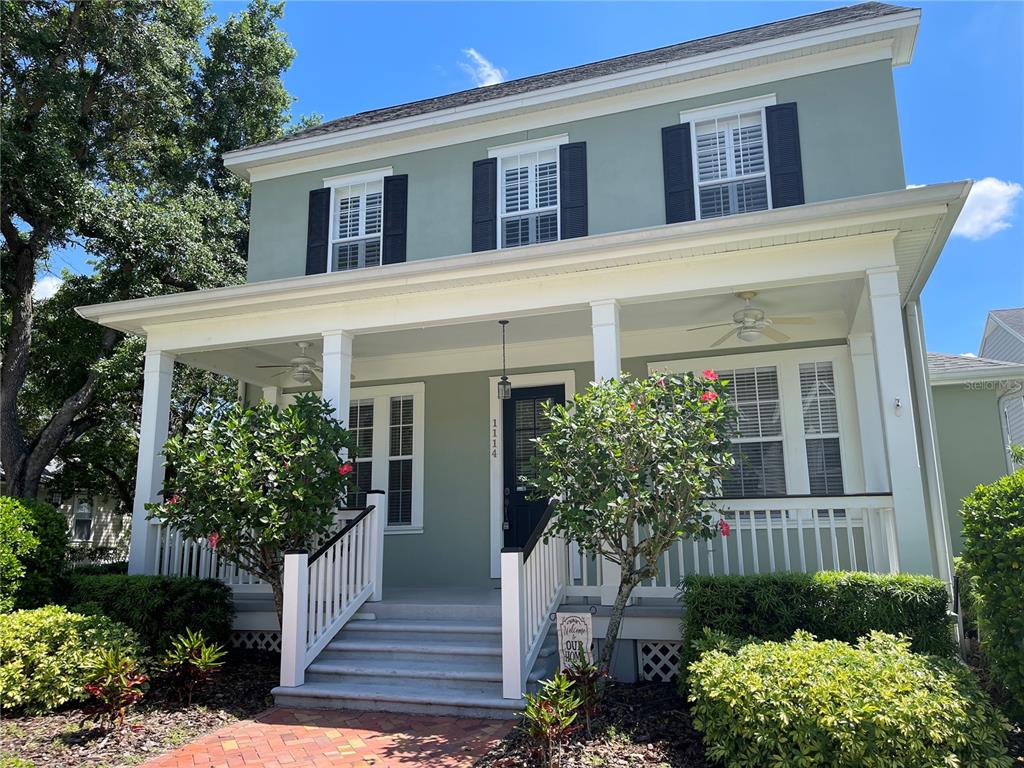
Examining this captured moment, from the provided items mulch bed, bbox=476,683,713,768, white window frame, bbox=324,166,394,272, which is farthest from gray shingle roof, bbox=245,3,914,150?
mulch bed, bbox=476,683,713,768

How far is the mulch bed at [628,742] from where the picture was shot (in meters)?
4.51

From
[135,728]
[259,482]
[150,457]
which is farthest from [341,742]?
[150,457]

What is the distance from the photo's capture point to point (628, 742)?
485 centimetres

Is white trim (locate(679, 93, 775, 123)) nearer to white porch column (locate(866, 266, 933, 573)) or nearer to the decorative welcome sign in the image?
white porch column (locate(866, 266, 933, 573))

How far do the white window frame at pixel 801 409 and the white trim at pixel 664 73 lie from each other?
3.23 meters

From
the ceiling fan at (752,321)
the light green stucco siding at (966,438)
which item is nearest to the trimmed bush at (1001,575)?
the ceiling fan at (752,321)

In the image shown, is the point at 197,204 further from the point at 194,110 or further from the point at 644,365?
the point at 644,365

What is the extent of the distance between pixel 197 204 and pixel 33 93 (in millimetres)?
3431

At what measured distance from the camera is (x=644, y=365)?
9273 millimetres

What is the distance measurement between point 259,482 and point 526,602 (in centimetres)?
273

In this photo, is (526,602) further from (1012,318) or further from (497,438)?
(1012,318)

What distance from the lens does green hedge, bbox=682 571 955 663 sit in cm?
514

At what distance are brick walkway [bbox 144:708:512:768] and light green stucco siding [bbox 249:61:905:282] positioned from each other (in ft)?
18.6

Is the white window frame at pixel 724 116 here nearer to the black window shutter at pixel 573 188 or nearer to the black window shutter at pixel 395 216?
the black window shutter at pixel 573 188
